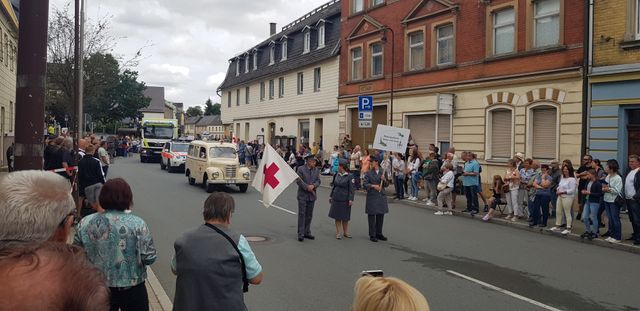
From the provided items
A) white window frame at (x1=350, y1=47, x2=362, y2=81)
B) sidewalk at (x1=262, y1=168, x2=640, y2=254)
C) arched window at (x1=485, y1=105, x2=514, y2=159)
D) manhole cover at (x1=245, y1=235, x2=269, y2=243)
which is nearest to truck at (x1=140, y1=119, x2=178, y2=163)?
white window frame at (x1=350, y1=47, x2=362, y2=81)

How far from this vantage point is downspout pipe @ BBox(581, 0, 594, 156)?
16516 mm

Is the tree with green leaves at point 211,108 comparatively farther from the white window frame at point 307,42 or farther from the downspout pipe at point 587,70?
the downspout pipe at point 587,70

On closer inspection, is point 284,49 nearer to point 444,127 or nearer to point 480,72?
point 444,127

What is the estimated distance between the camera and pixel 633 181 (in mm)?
11430

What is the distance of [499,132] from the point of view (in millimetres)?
20391

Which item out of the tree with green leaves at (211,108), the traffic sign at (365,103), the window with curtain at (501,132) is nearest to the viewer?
the window with curtain at (501,132)

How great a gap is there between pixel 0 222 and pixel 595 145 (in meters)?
17.1

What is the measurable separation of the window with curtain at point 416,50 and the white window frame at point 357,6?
489cm

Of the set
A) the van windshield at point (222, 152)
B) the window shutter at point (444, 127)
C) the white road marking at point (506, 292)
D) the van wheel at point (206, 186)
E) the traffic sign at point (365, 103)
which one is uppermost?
the traffic sign at point (365, 103)

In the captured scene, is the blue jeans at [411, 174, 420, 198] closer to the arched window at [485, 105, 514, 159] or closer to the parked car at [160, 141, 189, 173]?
the arched window at [485, 105, 514, 159]

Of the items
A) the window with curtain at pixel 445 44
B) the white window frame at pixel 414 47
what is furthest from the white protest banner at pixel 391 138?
the white window frame at pixel 414 47

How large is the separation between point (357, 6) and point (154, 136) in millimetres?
20268

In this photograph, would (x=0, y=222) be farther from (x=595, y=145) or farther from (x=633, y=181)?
(x=595, y=145)

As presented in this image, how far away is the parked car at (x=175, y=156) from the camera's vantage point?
99.0ft
